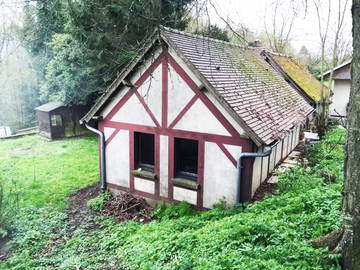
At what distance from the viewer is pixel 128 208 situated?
9.16 meters

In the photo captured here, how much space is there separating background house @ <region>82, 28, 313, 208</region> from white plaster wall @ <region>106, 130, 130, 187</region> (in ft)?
0.11

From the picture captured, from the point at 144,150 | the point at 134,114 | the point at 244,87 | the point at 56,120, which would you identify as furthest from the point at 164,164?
the point at 56,120

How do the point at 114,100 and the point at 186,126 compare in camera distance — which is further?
the point at 114,100

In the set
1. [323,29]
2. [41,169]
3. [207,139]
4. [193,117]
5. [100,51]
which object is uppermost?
[323,29]

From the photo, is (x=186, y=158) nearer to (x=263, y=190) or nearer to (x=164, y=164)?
(x=164, y=164)

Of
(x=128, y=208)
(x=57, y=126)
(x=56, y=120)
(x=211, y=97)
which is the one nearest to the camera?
(x=211, y=97)

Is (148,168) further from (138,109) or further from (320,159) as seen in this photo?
(320,159)

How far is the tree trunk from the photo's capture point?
3.56 m

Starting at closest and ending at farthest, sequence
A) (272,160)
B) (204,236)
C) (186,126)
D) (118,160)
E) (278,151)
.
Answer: (204,236) < (186,126) < (272,160) < (118,160) < (278,151)

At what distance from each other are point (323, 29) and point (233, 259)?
14800mm

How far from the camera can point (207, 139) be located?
26.6 feet

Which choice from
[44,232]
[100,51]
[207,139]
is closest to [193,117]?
[207,139]

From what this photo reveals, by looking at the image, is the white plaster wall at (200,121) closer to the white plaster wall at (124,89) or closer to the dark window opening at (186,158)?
the dark window opening at (186,158)

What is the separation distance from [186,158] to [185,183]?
82cm
